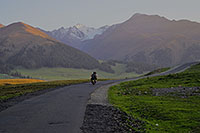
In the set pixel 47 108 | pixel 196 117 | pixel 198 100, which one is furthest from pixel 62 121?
Answer: pixel 198 100

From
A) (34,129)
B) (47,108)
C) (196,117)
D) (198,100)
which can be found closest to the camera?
(34,129)

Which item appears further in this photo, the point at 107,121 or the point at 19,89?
the point at 19,89

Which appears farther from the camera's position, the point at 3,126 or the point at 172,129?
the point at 172,129

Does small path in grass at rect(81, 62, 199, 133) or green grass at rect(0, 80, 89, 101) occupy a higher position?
green grass at rect(0, 80, 89, 101)

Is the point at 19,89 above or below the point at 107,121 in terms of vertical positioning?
above

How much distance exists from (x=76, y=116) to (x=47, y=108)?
4068mm

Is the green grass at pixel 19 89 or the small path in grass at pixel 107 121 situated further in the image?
the green grass at pixel 19 89

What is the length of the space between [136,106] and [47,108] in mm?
7297

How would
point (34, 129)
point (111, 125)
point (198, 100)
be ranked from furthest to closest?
point (198, 100) → point (111, 125) → point (34, 129)

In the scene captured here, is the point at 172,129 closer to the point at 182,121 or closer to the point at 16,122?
the point at 182,121

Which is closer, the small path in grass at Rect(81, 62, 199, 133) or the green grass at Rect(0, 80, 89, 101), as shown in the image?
the small path in grass at Rect(81, 62, 199, 133)

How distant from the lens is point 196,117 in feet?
56.8

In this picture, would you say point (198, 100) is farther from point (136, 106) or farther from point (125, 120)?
point (125, 120)

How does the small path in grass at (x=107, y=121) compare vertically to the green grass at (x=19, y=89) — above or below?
below
